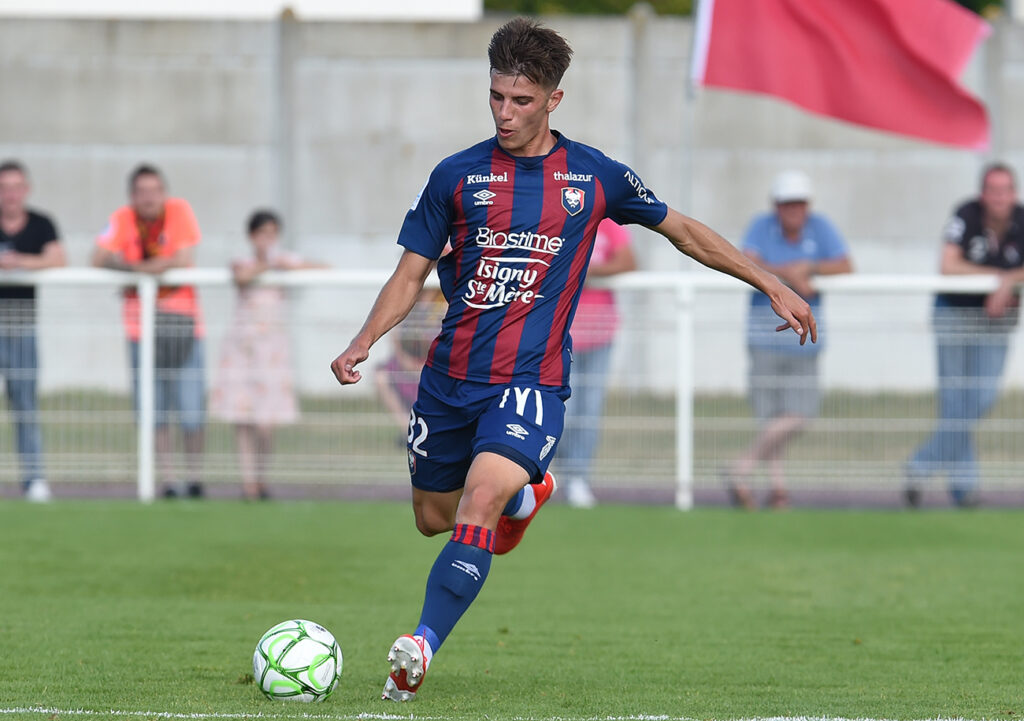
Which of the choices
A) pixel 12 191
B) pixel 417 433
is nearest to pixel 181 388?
pixel 12 191

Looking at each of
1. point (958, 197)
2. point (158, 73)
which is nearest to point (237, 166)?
point (158, 73)

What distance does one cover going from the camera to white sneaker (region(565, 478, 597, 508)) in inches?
441

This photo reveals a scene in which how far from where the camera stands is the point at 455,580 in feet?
16.4

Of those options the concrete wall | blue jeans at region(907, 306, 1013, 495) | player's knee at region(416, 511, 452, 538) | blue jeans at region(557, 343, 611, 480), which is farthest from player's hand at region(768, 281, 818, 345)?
the concrete wall

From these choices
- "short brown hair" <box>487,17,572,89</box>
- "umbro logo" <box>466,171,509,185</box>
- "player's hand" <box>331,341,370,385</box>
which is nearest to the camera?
"player's hand" <box>331,341,370,385</box>

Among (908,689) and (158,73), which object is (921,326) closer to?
(908,689)

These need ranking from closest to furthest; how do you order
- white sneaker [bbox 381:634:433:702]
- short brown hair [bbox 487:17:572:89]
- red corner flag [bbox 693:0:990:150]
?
white sneaker [bbox 381:634:433:702] → short brown hair [bbox 487:17:572:89] → red corner flag [bbox 693:0:990:150]

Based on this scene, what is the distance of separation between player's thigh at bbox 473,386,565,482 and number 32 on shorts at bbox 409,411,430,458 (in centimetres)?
25

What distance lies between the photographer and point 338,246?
21.3 m

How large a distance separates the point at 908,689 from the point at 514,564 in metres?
3.56

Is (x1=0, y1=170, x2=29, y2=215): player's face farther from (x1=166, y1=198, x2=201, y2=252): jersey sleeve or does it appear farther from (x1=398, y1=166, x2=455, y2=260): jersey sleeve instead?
(x1=398, y1=166, x2=455, y2=260): jersey sleeve

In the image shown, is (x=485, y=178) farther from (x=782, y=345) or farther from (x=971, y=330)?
(x=971, y=330)

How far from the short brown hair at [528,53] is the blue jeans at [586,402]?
5.79m

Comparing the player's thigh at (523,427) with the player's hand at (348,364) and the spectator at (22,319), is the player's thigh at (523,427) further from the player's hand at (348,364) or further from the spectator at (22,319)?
the spectator at (22,319)
